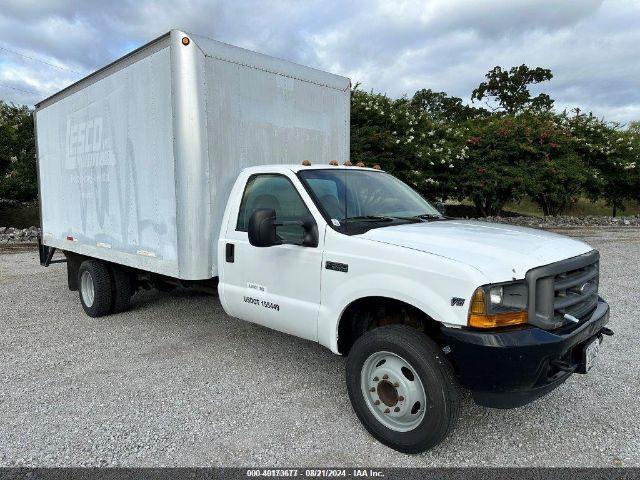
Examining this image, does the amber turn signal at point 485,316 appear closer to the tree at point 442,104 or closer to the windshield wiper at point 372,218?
the windshield wiper at point 372,218

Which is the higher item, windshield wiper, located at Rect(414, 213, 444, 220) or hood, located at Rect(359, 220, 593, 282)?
windshield wiper, located at Rect(414, 213, 444, 220)

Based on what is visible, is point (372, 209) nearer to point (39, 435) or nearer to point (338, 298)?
point (338, 298)

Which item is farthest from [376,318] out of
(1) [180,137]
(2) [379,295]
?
(1) [180,137]

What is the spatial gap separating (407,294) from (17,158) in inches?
672

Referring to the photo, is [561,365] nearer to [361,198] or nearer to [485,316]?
[485,316]

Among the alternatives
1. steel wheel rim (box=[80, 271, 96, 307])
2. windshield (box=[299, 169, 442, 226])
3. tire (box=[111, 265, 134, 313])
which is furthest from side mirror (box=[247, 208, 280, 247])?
steel wheel rim (box=[80, 271, 96, 307])

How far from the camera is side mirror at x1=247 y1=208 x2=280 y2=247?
3.31m

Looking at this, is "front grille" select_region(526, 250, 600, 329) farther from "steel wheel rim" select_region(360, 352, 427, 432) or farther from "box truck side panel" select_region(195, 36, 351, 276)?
"box truck side panel" select_region(195, 36, 351, 276)

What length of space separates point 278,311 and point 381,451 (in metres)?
1.35

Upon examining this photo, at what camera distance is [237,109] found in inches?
177

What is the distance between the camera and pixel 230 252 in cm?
420

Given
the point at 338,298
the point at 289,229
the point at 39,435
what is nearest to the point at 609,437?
the point at 338,298

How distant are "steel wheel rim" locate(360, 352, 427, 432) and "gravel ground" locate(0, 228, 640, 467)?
0.71ft

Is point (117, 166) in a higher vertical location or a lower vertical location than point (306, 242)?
higher
